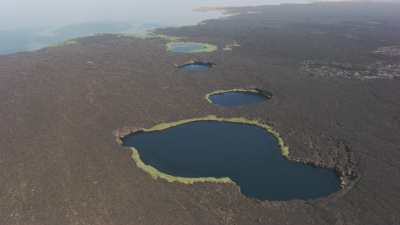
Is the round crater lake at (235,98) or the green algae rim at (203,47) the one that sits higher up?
the green algae rim at (203,47)

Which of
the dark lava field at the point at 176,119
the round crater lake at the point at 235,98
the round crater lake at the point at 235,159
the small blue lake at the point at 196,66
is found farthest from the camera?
the small blue lake at the point at 196,66

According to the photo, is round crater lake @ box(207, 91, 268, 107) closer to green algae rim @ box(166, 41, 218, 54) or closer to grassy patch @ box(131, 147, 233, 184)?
grassy patch @ box(131, 147, 233, 184)

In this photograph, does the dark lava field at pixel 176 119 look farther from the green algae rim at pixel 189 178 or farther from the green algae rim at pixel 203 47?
the green algae rim at pixel 203 47

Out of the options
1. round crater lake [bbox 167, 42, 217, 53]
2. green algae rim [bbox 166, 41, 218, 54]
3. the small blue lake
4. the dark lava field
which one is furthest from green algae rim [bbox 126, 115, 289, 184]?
round crater lake [bbox 167, 42, 217, 53]

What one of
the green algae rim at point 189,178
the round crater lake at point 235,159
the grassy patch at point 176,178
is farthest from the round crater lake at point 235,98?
the grassy patch at point 176,178

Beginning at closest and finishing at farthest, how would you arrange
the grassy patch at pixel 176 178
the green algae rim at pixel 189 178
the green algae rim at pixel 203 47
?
the grassy patch at pixel 176 178
the green algae rim at pixel 189 178
the green algae rim at pixel 203 47

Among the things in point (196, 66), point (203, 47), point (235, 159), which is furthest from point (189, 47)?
point (235, 159)

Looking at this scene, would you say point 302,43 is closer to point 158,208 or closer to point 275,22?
point 275,22

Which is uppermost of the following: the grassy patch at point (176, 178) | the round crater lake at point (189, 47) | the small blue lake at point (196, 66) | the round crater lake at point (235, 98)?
the round crater lake at point (189, 47)
